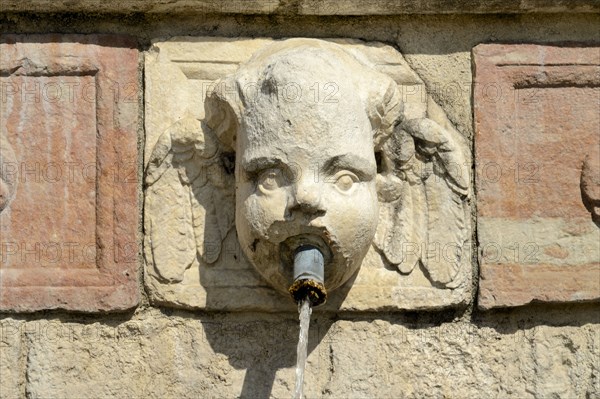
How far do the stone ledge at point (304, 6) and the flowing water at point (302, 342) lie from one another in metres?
0.80

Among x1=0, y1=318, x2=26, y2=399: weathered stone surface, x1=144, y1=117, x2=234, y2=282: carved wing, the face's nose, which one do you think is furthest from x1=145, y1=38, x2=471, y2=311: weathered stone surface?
x1=0, y1=318, x2=26, y2=399: weathered stone surface

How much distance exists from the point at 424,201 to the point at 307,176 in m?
0.44

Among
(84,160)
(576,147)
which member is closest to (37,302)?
(84,160)

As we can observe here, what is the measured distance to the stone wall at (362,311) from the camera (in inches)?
153

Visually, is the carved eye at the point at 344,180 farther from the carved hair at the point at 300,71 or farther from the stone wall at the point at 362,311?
the stone wall at the point at 362,311

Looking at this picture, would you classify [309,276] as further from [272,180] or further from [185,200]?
[185,200]

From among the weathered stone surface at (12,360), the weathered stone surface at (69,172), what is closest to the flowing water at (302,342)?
the weathered stone surface at (69,172)

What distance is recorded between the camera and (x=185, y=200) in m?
3.93

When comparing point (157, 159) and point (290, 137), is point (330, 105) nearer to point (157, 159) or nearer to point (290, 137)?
point (290, 137)

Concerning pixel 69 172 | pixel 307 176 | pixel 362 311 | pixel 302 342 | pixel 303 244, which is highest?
pixel 69 172

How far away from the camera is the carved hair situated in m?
3.76

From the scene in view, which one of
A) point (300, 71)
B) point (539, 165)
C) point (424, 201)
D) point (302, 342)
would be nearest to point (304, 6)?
point (300, 71)

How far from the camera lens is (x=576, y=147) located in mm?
3994

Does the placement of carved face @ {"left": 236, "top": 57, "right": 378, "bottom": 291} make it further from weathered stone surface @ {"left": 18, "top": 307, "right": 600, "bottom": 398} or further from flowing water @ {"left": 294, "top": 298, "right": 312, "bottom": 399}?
weathered stone surface @ {"left": 18, "top": 307, "right": 600, "bottom": 398}
